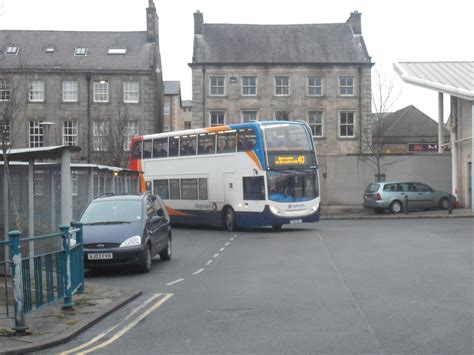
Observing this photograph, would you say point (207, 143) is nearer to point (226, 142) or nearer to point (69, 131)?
point (226, 142)

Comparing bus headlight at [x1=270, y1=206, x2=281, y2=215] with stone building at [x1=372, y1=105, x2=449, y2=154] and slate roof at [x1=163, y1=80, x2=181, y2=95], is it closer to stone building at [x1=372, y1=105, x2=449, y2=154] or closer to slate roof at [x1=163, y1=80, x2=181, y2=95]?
stone building at [x1=372, y1=105, x2=449, y2=154]

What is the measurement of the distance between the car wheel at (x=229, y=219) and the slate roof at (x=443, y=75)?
14.7 meters

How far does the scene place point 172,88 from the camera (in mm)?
97750

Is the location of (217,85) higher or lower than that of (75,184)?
higher

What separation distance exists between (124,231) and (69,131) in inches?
1613

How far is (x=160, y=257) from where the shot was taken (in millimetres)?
17844

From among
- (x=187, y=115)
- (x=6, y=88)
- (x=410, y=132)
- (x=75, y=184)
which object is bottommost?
(x=75, y=184)

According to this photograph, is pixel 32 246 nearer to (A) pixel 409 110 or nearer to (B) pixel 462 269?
(B) pixel 462 269

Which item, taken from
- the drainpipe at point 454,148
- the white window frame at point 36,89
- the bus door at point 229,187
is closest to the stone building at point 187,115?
the white window frame at point 36,89

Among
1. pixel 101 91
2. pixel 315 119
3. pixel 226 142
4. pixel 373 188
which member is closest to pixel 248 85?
pixel 315 119

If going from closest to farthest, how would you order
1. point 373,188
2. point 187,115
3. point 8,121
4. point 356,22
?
1. point 8,121
2. point 373,188
3. point 356,22
4. point 187,115

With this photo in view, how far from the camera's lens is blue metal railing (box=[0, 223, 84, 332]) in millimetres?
8266

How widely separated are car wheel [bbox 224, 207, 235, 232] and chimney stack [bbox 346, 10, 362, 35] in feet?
109

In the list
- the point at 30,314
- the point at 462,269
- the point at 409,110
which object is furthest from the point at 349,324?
the point at 409,110
